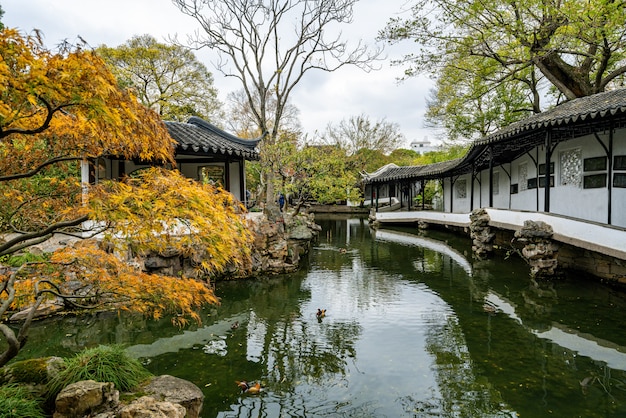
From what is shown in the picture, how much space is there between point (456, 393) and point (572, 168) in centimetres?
934

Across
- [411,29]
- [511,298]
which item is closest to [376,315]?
[511,298]

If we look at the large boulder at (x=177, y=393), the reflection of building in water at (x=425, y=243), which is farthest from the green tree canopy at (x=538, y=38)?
the large boulder at (x=177, y=393)

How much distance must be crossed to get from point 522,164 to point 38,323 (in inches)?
623

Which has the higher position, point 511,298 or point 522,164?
point 522,164

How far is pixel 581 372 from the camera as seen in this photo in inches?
191

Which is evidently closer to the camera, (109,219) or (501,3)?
(109,219)

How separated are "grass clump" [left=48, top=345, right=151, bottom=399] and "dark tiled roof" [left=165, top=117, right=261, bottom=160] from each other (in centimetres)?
569

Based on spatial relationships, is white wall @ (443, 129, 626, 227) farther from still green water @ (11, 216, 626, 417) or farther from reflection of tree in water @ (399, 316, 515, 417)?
reflection of tree in water @ (399, 316, 515, 417)

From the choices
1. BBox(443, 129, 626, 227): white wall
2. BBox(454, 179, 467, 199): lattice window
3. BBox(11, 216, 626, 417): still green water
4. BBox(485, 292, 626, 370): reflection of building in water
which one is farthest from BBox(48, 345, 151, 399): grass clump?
BBox(454, 179, 467, 199): lattice window

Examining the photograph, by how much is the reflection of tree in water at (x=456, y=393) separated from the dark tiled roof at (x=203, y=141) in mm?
7154

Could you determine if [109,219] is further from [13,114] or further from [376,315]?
[376,315]

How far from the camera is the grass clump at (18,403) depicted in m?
3.12

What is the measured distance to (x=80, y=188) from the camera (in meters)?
4.28

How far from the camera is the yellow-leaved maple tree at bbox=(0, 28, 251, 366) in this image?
2.46 metres
